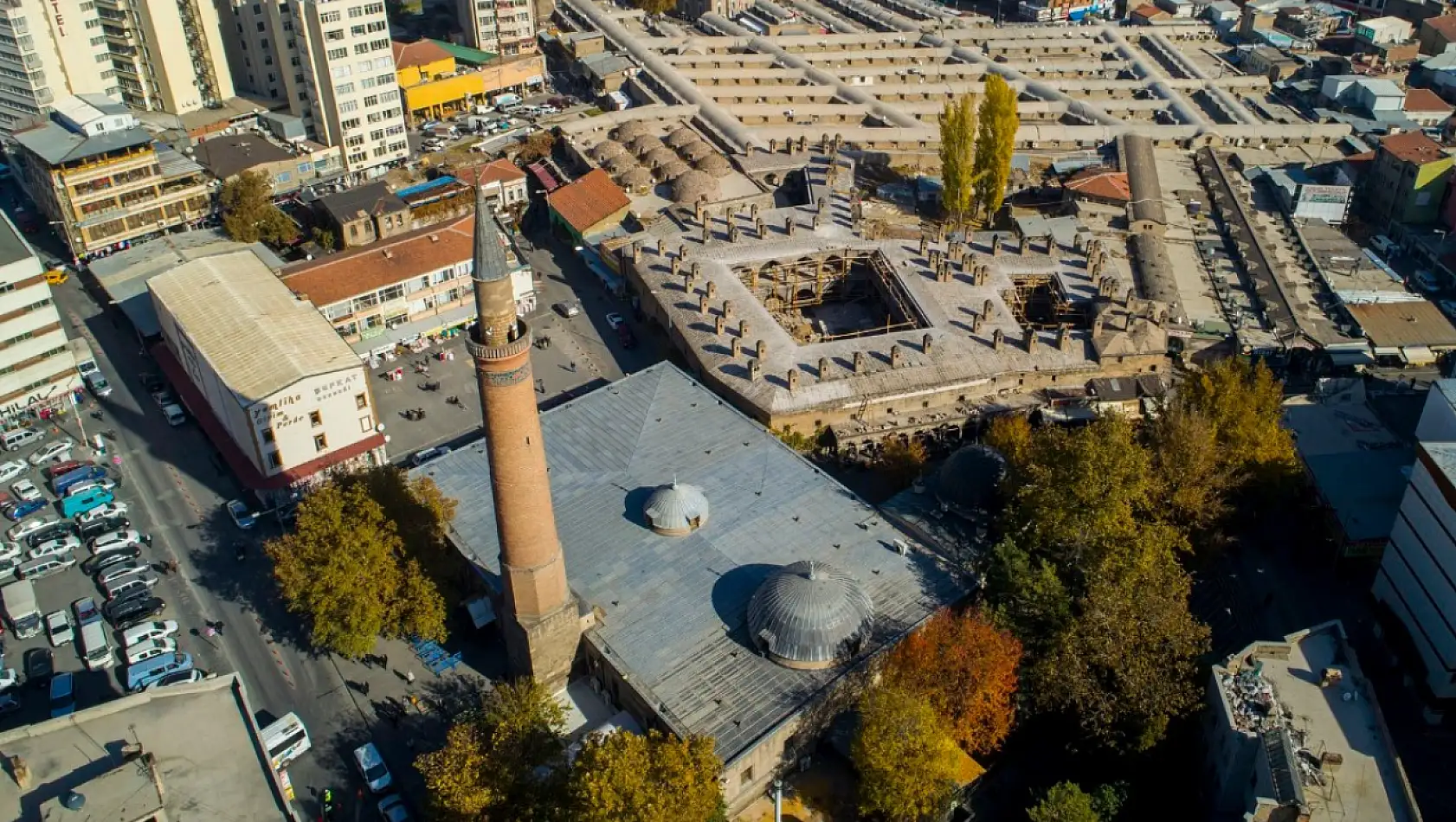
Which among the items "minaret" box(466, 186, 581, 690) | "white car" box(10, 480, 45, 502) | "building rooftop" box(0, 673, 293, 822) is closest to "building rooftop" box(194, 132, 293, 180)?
"white car" box(10, 480, 45, 502)

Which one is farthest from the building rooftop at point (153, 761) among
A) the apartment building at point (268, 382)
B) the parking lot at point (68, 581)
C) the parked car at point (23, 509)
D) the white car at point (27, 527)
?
the parked car at point (23, 509)

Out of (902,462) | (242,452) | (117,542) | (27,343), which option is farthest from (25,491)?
(902,462)

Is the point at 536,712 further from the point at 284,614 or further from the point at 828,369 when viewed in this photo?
the point at 828,369

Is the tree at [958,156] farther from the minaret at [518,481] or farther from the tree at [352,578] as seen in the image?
the tree at [352,578]

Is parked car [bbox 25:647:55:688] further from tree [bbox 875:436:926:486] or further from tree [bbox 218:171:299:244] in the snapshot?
tree [bbox 875:436:926:486]

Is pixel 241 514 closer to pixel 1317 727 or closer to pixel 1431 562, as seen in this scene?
pixel 1317 727
